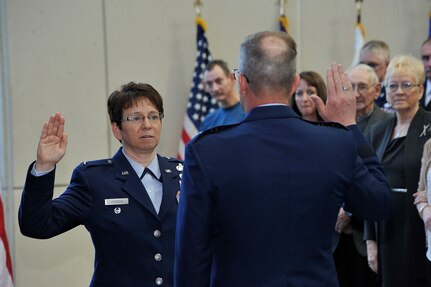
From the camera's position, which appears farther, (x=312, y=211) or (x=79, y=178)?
(x=79, y=178)

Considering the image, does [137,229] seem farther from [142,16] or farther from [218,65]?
[142,16]

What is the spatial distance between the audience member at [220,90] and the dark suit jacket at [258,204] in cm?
332

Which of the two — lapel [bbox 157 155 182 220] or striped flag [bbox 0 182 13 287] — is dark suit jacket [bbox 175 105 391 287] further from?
striped flag [bbox 0 182 13 287]

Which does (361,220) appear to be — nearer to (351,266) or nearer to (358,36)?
(351,266)

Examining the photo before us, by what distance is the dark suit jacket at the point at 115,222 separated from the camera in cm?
238

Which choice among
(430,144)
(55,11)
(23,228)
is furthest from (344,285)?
(55,11)

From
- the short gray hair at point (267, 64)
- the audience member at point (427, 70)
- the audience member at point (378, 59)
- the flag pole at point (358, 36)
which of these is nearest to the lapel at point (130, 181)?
the short gray hair at point (267, 64)

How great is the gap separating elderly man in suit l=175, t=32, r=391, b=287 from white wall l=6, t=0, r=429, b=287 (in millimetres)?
3555

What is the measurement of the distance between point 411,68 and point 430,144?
595 mm

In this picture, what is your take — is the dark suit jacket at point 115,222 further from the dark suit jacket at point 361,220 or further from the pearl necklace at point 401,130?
the dark suit jacket at point 361,220

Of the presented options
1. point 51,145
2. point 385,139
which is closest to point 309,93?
point 385,139

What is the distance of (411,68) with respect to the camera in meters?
3.89

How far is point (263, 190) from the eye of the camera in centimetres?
181

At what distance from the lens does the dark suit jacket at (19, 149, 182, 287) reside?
7.82 feet
